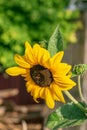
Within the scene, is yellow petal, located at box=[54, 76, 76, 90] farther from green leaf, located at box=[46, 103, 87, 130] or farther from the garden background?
the garden background

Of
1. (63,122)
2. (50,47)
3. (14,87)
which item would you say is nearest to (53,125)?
(63,122)

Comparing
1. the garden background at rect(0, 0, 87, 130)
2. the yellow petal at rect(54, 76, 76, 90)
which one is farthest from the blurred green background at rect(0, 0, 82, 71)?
the yellow petal at rect(54, 76, 76, 90)

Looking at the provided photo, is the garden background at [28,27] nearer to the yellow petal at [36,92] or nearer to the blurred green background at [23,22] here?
the blurred green background at [23,22]

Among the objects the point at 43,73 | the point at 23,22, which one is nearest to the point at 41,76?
the point at 43,73

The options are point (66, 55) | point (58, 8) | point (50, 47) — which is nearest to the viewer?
point (50, 47)

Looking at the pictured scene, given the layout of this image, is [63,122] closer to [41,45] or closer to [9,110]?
[41,45]

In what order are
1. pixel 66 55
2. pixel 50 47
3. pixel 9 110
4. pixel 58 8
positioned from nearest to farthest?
pixel 50 47
pixel 9 110
pixel 58 8
pixel 66 55

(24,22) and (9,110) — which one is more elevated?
(24,22)
